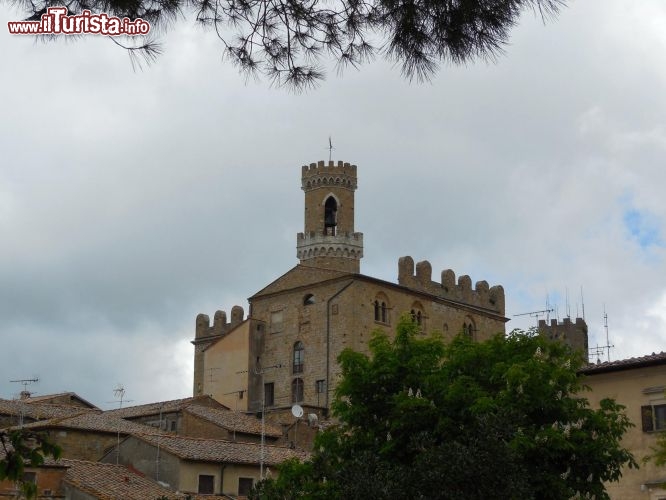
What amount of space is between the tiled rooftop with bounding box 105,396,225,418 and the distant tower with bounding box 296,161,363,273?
1335 centimetres

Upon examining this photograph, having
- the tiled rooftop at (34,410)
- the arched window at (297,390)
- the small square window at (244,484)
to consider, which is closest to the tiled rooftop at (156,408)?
the tiled rooftop at (34,410)

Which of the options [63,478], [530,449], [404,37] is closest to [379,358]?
[530,449]

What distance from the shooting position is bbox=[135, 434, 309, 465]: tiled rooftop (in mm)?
32938

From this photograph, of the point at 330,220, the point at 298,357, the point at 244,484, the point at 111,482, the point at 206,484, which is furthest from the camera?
the point at 330,220

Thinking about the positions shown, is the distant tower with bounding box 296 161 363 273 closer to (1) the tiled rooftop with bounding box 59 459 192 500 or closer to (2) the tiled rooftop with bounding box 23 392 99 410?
(2) the tiled rooftop with bounding box 23 392 99 410

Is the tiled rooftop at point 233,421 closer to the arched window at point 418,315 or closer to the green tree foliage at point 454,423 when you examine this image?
the arched window at point 418,315

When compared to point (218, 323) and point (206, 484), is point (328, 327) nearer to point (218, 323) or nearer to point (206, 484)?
point (218, 323)

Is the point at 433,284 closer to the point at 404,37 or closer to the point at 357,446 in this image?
the point at 357,446

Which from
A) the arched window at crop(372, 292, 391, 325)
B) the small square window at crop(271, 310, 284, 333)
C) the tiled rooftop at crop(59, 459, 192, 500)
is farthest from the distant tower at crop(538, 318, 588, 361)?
the tiled rooftop at crop(59, 459, 192, 500)

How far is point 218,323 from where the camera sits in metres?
64.4

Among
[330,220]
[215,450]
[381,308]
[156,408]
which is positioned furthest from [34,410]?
[330,220]

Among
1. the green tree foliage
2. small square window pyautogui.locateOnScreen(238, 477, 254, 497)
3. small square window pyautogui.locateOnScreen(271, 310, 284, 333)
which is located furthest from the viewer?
small square window pyautogui.locateOnScreen(271, 310, 284, 333)

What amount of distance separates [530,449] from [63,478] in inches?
568

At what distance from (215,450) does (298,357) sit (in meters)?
20.9
